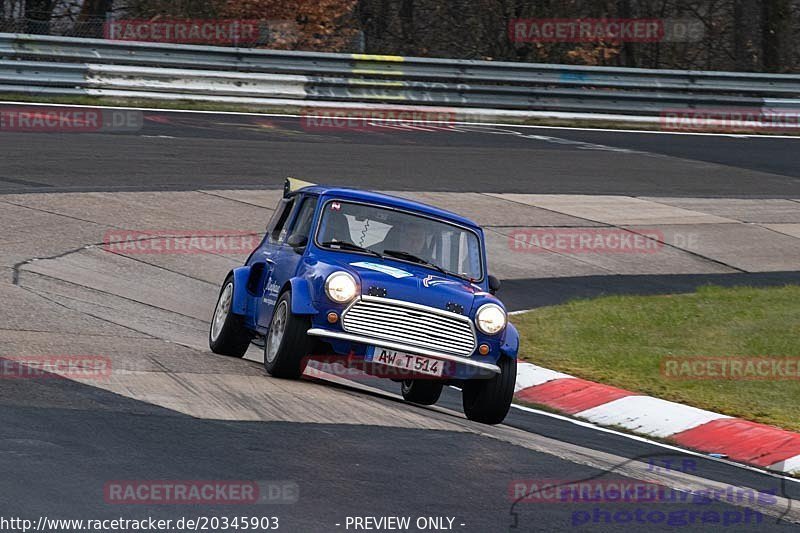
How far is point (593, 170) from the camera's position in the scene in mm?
22422

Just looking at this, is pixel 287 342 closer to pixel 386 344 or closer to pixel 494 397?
pixel 386 344

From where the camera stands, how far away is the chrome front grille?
8836 mm

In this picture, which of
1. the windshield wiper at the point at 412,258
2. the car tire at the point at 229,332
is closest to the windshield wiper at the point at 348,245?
the windshield wiper at the point at 412,258

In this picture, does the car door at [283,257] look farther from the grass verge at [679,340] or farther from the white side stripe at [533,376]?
the grass verge at [679,340]

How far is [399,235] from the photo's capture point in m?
9.83

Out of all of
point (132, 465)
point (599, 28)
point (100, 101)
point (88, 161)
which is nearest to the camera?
point (132, 465)

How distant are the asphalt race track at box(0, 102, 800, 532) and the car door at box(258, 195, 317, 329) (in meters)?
0.51

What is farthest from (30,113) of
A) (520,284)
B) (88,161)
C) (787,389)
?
(787,389)

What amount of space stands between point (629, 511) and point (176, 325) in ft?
20.0

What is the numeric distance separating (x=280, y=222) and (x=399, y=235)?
4.54 feet

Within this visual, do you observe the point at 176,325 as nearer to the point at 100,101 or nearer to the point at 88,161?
the point at 88,161

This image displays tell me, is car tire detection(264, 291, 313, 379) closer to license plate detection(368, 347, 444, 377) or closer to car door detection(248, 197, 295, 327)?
license plate detection(368, 347, 444, 377)

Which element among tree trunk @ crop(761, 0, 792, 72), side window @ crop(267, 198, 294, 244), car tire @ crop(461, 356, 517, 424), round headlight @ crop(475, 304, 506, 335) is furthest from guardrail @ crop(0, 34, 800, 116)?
car tire @ crop(461, 356, 517, 424)

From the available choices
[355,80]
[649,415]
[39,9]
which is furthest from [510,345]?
[39,9]
